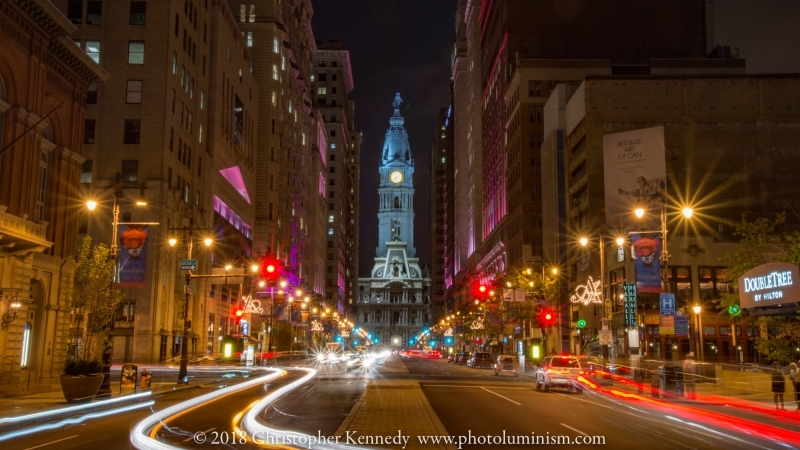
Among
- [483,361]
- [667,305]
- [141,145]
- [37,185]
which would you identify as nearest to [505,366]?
[483,361]

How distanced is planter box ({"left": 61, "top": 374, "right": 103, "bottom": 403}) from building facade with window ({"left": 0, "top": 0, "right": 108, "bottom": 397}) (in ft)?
17.9

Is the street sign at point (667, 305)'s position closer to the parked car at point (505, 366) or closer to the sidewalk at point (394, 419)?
the sidewalk at point (394, 419)

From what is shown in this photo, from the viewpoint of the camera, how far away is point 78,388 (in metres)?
30.0

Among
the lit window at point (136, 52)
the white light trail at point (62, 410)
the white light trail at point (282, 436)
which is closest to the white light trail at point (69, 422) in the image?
the white light trail at point (62, 410)

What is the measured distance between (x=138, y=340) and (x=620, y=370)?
39.2 m

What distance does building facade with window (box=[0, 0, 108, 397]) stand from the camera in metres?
34.3

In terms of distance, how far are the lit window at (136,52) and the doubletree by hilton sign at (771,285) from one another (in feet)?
177

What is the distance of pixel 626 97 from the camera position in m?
75.1

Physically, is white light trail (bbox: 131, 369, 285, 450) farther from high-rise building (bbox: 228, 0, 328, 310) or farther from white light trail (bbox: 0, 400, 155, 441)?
high-rise building (bbox: 228, 0, 328, 310)

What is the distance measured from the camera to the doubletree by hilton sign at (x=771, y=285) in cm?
2997

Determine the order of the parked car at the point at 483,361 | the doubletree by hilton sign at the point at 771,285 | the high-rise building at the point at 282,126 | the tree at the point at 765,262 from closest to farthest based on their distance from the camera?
the doubletree by hilton sign at the point at 771,285
the tree at the point at 765,262
the parked car at the point at 483,361
the high-rise building at the point at 282,126

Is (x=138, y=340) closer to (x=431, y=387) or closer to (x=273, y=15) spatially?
(x=431, y=387)

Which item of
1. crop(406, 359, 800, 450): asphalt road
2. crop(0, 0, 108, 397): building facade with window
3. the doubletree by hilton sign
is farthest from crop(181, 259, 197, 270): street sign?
the doubletree by hilton sign

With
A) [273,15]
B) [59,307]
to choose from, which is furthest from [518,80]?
[59,307]
